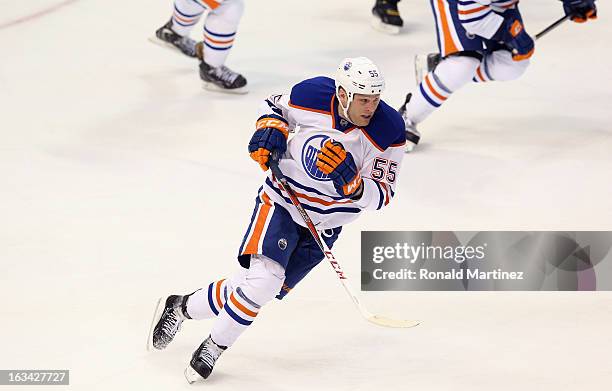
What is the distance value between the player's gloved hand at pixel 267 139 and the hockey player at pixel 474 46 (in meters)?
1.86

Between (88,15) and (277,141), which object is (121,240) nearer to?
(277,141)

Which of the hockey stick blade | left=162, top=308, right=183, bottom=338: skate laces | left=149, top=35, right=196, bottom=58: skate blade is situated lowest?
left=149, top=35, right=196, bottom=58: skate blade

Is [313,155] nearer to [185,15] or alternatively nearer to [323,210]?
[323,210]

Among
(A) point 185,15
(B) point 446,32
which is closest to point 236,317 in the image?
(B) point 446,32

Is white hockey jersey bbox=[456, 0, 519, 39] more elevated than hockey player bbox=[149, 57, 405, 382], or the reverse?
hockey player bbox=[149, 57, 405, 382]

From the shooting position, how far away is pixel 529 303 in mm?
3984

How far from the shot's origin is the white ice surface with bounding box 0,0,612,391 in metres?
3.55

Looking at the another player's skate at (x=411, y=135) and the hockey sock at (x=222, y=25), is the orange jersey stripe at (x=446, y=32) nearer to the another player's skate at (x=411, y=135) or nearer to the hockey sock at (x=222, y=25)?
the another player's skate at (x=411, y=135)

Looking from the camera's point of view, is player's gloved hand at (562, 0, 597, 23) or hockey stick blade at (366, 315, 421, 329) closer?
hockey stick blade at (366, 315, 421, 329)

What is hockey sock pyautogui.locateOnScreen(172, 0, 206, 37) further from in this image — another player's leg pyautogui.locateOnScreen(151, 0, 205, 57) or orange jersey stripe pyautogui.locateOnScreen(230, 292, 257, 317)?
orange jersey stripe pyautogui.locateOnScreen(230, 292, 257, 317)

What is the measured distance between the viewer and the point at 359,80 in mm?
3131

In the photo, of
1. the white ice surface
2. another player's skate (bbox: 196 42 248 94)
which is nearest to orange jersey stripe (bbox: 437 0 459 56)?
the white ice surface

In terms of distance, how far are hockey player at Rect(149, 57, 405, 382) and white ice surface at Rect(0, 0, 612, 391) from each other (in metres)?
0.28

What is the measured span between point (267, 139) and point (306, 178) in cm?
17
